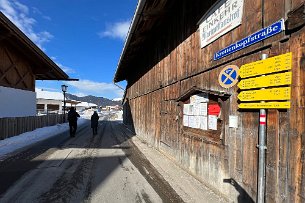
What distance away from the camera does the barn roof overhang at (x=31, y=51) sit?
15062 mm

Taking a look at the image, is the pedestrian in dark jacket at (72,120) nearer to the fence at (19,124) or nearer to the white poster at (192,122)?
Result: the fence at (19,124)

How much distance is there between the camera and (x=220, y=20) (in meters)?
5.95

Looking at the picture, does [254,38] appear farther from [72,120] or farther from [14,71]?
[14,71]

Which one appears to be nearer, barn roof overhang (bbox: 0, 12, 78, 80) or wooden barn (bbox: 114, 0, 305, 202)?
wooden barn (bbox: 114, 0, 305, 202)

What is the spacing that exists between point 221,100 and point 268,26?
1.95 m

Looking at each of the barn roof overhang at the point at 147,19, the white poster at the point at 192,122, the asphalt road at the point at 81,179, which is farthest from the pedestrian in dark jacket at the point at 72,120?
the white poster at the point at 192,122

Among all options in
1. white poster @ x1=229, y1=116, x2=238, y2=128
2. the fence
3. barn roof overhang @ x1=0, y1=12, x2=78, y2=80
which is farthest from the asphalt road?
barn roof overhang @ x1=0, y1=12, x2=78, y2=80

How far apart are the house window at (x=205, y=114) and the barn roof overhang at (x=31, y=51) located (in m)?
10.5

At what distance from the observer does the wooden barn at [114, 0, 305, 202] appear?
12.3 feet

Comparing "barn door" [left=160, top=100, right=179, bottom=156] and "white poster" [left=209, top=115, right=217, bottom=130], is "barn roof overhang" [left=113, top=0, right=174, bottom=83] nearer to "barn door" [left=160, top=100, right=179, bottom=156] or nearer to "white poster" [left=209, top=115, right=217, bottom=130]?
"barn door" [left=160, top=100, right=179, bottom=156]

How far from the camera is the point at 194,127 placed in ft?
24.7

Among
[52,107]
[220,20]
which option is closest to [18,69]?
[220,20]

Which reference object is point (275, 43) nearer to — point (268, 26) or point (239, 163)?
point (268, 26)

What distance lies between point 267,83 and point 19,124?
1612 centimetres
